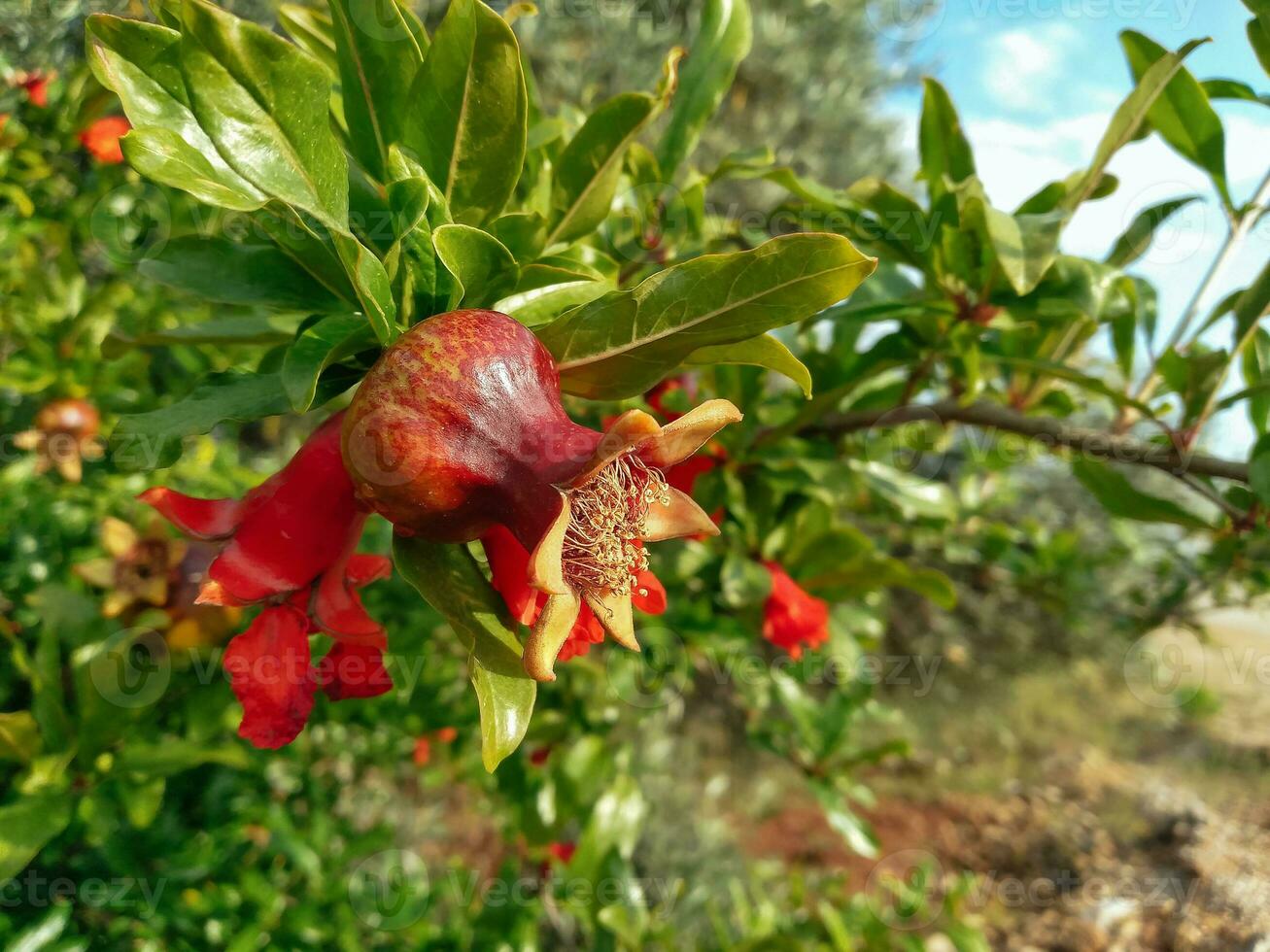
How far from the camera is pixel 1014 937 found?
3422 mm

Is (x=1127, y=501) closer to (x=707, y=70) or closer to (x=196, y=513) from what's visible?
(x=707, y=70)

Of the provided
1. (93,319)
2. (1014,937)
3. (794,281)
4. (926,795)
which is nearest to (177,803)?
(93,319)

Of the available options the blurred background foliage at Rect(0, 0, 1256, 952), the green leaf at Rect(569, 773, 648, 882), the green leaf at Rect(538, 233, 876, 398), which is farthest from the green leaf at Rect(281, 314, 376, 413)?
the green leaf at Rect(569, 773, 648, 882)

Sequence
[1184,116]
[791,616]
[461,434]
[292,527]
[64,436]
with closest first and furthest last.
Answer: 1. [461,434]
2. [292,527]
3. [1184,116]
4. [791,616]
5. [64,436]

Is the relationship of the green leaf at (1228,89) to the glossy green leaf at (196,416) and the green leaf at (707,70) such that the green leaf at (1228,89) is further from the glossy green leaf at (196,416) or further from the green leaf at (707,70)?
the glossy green leaf at (196,416)

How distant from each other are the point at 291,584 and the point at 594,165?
0.47 metres

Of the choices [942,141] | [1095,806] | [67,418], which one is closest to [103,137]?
[67,418]

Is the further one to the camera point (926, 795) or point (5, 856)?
point (926, 795)

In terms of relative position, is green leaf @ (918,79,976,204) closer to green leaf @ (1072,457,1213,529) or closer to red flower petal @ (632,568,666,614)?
green leaf @ (1072,457,1213,529)

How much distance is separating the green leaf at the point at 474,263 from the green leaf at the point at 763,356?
162mm

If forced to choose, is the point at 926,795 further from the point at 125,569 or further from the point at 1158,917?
the point at 125,569

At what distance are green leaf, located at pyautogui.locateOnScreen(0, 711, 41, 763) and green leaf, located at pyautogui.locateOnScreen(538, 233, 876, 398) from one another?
876 millimetres

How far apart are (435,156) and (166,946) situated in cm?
131

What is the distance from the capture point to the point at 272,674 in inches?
24.8
